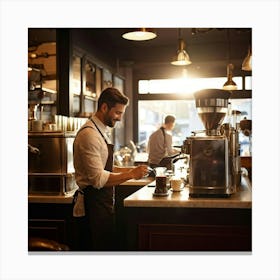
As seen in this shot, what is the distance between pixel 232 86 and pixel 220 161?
8.32ft

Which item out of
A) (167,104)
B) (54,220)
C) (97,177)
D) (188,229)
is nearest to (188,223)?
(188,229)

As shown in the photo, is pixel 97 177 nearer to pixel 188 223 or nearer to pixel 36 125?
pixel 188 223

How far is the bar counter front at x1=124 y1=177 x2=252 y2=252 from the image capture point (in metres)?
2.18

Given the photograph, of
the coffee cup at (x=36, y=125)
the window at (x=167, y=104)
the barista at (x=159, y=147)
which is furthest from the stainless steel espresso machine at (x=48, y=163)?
the window at (x=167, y=104)

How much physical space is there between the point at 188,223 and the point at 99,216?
643 millimetres

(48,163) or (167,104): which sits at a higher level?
(167,104)

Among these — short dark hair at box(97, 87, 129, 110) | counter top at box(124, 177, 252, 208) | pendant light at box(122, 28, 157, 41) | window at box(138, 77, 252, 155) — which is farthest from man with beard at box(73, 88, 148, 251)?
window at box(138, 77, 252, 155)

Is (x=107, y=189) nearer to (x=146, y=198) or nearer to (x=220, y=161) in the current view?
(x=146, y=198)

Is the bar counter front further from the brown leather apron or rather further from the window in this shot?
the window

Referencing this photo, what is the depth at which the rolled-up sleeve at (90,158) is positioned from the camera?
2455mm

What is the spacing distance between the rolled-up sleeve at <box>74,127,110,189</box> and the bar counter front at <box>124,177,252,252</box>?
0.32 m

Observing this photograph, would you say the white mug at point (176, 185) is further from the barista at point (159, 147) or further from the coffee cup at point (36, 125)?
the barista at point (159, 147)

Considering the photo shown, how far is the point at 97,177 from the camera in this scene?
2.46m
